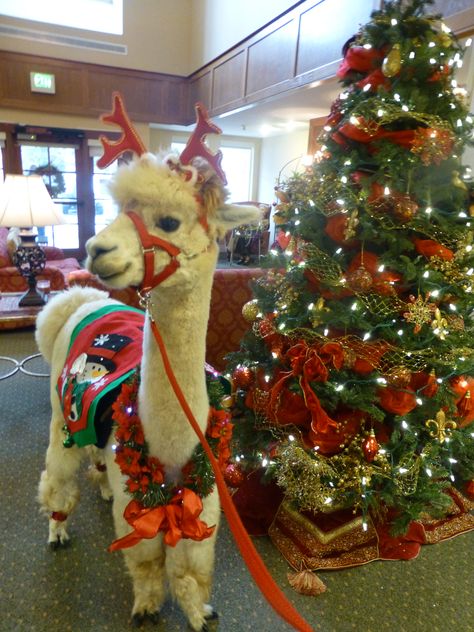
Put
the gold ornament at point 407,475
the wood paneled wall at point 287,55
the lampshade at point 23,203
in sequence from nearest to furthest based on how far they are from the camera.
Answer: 1. the gold ornament at point 407,475
2. the lampshade at point 23,203
3. the wood paneled wall at point 287,55

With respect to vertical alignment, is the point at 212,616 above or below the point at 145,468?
below

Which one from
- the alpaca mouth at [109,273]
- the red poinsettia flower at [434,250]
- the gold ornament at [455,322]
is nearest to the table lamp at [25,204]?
the alpaca mouth at [109,273]

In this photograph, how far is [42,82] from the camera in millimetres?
6000

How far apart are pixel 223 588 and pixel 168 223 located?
1.31 meters

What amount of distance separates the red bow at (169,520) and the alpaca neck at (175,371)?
102 millimetres

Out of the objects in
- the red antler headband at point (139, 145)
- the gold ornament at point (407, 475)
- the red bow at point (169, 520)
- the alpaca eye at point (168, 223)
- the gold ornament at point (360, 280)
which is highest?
the red antler headband at point (139, 145)

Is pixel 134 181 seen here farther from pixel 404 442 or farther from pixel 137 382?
pixel 404 442

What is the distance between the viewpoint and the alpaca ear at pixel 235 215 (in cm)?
90

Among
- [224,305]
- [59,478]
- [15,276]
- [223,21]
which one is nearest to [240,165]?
[223,21]

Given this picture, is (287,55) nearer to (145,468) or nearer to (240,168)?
(240,168)

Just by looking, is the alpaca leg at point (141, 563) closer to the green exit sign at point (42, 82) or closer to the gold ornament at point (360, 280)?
the gold ornament at point (360, 280)

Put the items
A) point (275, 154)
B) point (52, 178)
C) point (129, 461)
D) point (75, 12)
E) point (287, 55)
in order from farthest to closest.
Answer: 1. point (275, 154)
2. point (52, 178)
3. point (75, 12)
4. point (287, 55)
5. point (129, 461)

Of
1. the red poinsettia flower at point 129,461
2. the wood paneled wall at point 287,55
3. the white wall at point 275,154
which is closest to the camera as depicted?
the red poinsettia flower at point 129,461

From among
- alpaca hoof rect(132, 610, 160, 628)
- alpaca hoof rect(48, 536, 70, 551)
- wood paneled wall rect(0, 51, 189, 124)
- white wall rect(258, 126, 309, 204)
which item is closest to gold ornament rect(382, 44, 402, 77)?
alpaca hoof rect(132, 610, 160, 628)
